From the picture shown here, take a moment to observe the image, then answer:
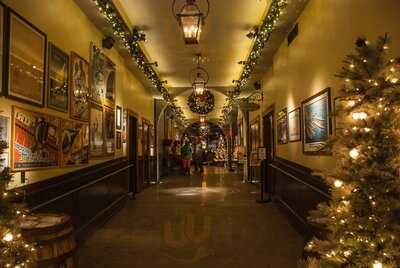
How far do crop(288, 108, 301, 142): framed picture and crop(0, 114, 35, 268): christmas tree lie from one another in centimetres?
439

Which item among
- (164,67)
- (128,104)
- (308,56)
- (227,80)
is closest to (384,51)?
(308,56)

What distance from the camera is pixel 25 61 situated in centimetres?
338

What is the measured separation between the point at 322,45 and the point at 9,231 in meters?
3.95

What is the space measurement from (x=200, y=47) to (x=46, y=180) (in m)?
4.78

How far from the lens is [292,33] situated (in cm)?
578

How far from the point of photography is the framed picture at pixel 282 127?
658 centimetres

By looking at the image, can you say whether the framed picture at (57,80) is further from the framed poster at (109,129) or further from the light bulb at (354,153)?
the light bulb at (354,153)

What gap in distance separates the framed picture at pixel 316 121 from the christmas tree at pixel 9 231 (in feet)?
9.95

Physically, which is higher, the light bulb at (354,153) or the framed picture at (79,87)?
the framed picture at (79,87)

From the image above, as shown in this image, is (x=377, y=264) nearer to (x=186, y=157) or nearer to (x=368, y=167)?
(x=368, y=167)

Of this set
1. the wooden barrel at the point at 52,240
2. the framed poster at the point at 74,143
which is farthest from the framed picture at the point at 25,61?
the wooden barrel at the point at 52,240

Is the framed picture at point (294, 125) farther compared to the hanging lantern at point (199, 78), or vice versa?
the hanging lantern at point (199, 78)

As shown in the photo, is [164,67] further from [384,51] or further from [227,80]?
[384,51]

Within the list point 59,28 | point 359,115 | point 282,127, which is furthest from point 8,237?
point 282,127
